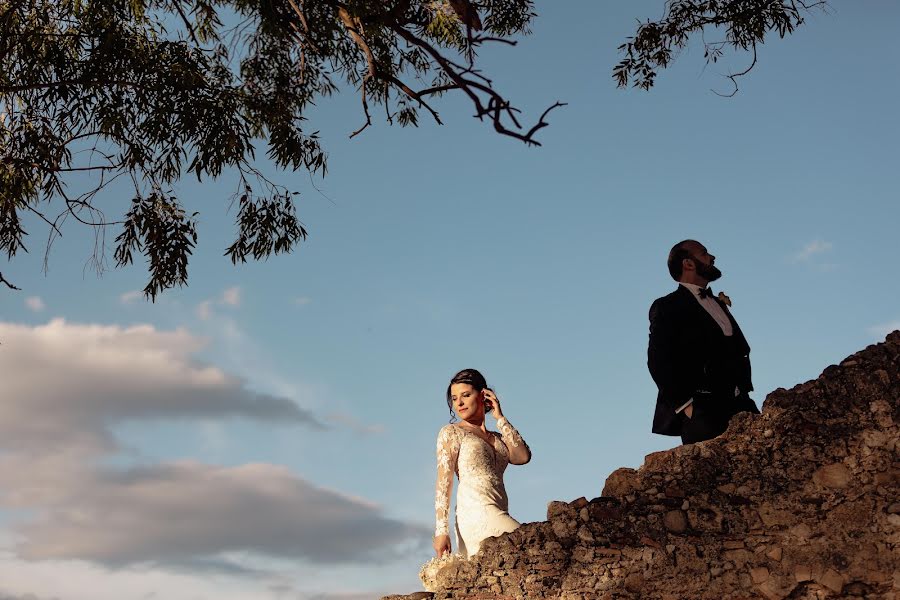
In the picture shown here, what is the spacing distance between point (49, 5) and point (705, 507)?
8242mm

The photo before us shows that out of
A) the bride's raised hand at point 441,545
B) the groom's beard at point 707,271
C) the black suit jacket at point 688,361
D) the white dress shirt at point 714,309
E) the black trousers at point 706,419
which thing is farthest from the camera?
the groom's beard at point 707,271

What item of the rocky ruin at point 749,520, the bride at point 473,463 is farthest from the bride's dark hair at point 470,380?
the rocky ruin at point 749,520

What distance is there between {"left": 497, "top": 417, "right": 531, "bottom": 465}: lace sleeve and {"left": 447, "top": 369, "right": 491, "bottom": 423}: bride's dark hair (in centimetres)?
15

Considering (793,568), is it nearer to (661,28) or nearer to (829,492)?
(829,492)

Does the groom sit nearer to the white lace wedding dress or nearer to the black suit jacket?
the black suit jacket

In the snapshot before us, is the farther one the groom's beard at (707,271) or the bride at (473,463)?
the groom's beard at (707,271)

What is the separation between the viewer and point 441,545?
542 centimetres

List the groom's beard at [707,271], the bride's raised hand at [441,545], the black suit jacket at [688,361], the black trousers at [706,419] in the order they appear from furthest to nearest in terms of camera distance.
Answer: the groom's beard at [707,271] < the black suit jacket at [688,361] < the black trousers at [706,419] < the bride's raised hand at [441,545]

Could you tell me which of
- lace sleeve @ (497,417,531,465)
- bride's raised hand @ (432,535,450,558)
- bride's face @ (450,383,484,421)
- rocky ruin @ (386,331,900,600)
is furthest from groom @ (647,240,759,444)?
bride's raised hand @ (432,535,450,558)

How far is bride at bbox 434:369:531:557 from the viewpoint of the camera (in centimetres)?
546

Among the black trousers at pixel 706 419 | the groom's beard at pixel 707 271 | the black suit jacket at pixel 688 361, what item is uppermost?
the groom's beard at pixel 707 271

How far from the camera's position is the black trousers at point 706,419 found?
5.73 metres

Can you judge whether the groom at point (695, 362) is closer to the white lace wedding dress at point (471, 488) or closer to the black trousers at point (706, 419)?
the black trousers at point (706, 419)

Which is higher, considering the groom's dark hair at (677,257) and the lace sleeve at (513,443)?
the groom's dark hair at (677,257)
